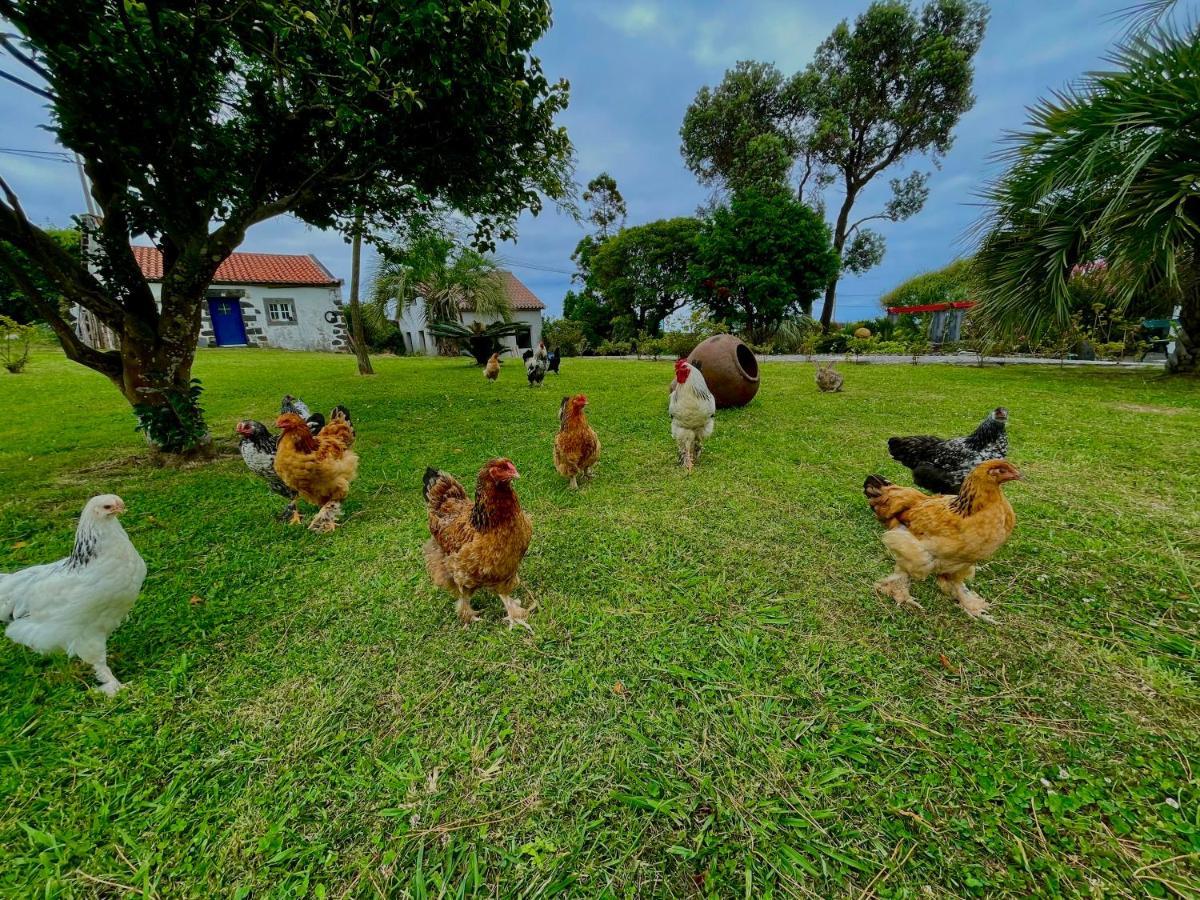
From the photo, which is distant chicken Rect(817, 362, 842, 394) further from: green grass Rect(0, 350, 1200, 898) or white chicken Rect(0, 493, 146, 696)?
white chicken Rect(0, 493, 146, 696)

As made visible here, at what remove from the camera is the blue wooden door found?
19672 mm

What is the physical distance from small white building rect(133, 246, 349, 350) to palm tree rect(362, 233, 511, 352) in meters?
3.16

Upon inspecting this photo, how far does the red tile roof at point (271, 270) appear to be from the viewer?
2033 centimetres

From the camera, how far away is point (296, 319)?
21234mm

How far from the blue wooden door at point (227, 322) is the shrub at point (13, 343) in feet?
32.5

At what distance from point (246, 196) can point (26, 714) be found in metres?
5.63

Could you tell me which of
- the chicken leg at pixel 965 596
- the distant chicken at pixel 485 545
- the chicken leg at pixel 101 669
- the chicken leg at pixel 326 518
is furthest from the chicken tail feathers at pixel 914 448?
the chicken leg at pixel 101 669

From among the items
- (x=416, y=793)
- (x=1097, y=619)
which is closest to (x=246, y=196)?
(x=416, y=793)

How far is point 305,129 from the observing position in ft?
16.5

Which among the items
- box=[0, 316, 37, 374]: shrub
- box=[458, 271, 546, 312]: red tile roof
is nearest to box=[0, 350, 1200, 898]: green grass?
box=[0, 316, 37, 374]: shrub

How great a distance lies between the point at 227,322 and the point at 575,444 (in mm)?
24662

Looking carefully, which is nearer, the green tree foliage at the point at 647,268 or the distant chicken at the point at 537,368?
the distant chicken at the point at 537,368

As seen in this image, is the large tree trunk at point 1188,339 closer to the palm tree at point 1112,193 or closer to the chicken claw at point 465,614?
the palm tree at point 1112,193

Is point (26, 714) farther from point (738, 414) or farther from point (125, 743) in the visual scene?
point (738, 414)
